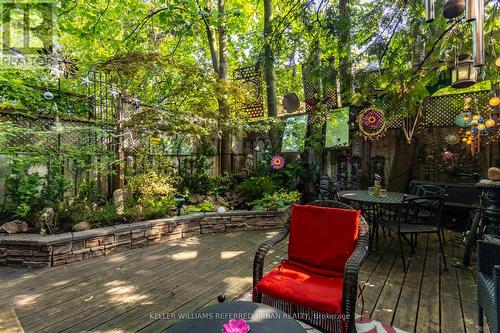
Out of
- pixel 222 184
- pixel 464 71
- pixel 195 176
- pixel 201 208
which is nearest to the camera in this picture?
pixel 464 71

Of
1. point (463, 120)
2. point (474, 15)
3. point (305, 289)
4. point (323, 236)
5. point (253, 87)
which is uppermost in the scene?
point (253, 87)

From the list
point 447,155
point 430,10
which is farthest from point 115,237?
point 447,155

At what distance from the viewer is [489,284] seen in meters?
1.66

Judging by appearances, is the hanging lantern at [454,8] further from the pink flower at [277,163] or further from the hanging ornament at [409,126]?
the pink flower at [277,163]

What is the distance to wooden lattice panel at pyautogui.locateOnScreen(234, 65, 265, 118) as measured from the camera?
23.3 ft

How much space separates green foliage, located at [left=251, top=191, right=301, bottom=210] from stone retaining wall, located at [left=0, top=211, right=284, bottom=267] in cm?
17

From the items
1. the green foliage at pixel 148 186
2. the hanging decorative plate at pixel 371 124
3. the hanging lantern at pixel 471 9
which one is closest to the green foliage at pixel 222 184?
the green foliage at pixel 148 186

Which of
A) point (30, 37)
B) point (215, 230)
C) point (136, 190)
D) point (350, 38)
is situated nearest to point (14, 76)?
point (30, 37)

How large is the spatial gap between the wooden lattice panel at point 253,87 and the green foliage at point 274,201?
2689 mm

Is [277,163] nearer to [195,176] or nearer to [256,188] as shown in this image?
[256,188]

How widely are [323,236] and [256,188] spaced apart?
3417 mm

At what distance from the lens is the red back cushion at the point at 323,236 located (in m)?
2.08

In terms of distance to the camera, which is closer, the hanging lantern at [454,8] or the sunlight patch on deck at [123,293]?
the hanging lantern at [454,8]

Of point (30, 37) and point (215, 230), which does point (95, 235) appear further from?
point (30, 37)
